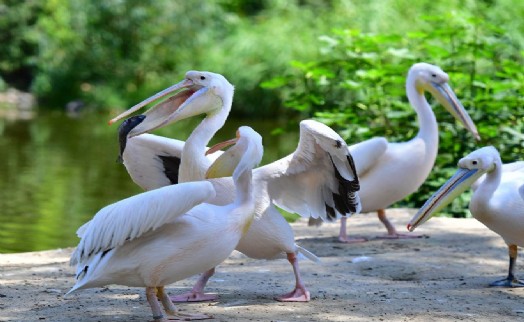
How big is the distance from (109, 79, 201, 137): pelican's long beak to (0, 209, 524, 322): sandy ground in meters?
0.87

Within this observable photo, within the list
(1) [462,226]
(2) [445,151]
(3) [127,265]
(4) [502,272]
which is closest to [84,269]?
(3) [127,265]

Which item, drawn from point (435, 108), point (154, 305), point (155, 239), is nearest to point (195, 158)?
point (155, 239)

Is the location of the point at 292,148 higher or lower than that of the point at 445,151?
lower

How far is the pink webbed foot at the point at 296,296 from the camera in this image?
4482 mm

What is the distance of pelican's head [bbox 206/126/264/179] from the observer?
13.7 ft

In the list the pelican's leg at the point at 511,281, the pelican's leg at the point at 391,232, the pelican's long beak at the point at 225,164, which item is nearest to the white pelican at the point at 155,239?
the pelican's long beak at the point at 225,164

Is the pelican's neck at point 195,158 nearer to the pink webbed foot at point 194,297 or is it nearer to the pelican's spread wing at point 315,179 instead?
the pelican's spread wing at point 315,179

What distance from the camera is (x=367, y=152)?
632 centimetres

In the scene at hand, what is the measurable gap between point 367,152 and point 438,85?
1.02 meters

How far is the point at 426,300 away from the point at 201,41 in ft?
64.4

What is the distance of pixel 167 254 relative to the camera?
3838 mm

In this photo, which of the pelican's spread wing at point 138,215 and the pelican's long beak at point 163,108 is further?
the pelican's long beak at point 163,108

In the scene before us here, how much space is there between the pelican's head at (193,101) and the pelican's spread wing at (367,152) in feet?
5.25

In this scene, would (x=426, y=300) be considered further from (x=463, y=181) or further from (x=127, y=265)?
(x=127, y=265)
